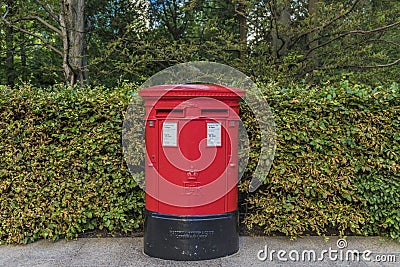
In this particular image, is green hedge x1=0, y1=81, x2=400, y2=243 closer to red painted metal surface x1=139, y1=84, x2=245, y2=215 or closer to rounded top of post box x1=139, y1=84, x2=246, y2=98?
red painted metal surface x1=139, y1=84, x2=245, y2=215

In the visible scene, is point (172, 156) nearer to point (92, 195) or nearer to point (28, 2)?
point (92, 195)

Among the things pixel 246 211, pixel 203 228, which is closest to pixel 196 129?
pixel 203 228

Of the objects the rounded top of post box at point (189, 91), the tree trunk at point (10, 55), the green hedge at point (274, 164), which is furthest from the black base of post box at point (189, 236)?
the tree trunk at point (10, 55)

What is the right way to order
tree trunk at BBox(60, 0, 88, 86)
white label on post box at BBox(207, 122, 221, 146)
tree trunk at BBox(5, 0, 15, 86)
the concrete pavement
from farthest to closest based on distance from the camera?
1. tree trunk at BBox(5, 0, 15, 86)
2. tree trunk at BBox(60, 0, 88, 86)
3. the concrete pavement
4. white label on post box at BBox(207, 122, 221, 146)

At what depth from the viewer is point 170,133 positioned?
3.20 meters

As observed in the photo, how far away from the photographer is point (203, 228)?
3.31m

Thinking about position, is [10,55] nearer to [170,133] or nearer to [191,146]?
[170,133]

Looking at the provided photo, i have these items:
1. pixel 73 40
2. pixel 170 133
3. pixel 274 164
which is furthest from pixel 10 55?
pixel 274 164

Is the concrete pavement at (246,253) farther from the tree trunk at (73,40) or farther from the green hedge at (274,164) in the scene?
the tree trunk at (73,40)

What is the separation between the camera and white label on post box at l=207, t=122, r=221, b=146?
320cm

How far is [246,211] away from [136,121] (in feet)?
4.72

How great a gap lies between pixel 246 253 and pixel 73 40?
4200 mm

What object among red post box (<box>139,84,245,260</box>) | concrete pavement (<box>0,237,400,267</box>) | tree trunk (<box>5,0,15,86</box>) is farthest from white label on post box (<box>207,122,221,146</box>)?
tree trunk (<box>5,0,15,86</box>)

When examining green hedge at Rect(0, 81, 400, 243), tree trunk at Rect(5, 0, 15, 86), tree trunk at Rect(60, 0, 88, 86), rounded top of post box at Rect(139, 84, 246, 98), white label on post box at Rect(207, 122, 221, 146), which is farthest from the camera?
tree trunk at Rect(5, 0, 15, 86)
